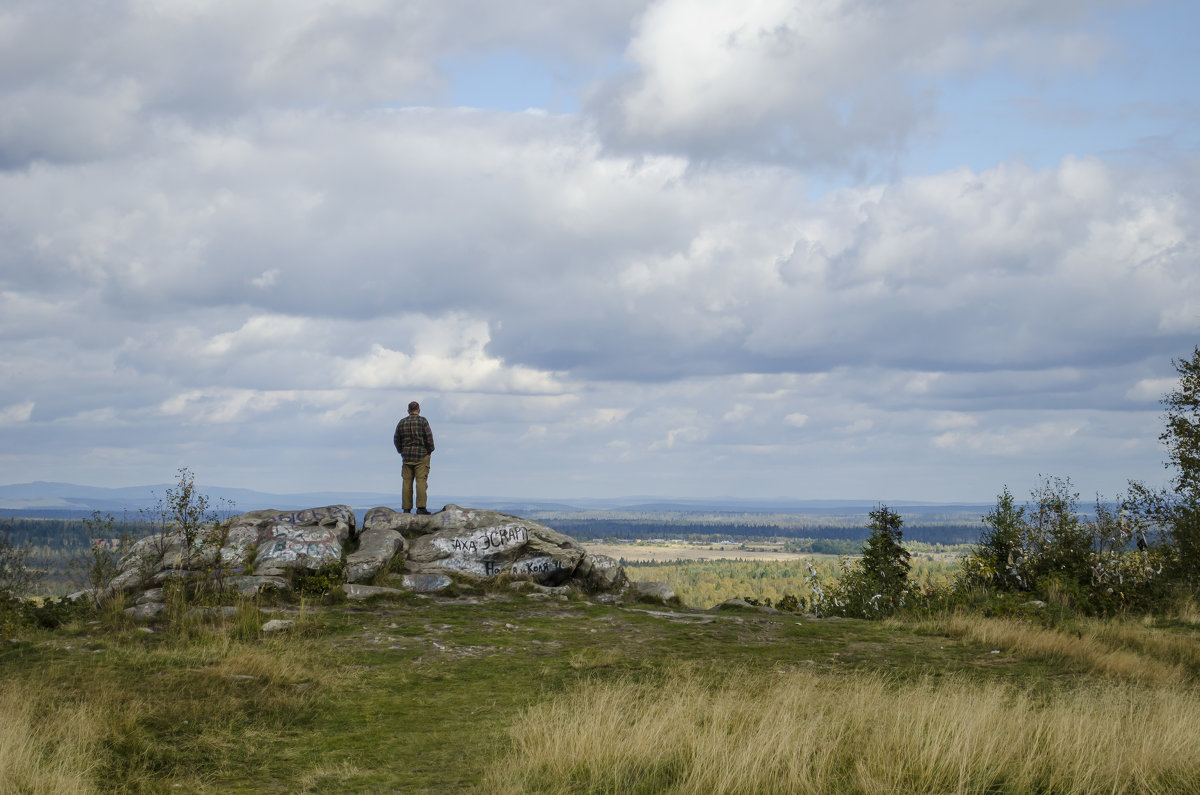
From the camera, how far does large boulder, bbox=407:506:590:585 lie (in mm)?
19281

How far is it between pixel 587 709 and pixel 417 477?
48.5 ft

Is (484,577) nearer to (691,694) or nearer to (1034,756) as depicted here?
(691,694)

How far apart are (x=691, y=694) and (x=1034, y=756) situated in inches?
144

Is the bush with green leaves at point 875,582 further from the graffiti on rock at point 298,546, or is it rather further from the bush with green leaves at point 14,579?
the bush with green leaves at point 14,579

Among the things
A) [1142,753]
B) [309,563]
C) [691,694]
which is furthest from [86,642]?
Result: [1142,753]

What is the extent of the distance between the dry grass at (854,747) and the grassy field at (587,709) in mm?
26

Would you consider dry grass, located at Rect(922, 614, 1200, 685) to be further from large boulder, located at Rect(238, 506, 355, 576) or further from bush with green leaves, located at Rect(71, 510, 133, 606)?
bush with green leaves, located at Rect(71, 510, 133, 606)

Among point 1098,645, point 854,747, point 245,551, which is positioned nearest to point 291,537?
point 245,551

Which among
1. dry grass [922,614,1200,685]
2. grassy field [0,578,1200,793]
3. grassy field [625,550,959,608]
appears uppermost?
grassy field [0,578,1200,793]

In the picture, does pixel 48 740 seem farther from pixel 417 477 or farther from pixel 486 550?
pixel 417 477

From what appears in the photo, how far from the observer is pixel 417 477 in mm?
22016

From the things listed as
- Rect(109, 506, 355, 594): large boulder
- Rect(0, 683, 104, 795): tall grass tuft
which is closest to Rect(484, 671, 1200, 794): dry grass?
Rect(0, 683, 104, 795): tall grass tuft

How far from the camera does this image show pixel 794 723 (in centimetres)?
739

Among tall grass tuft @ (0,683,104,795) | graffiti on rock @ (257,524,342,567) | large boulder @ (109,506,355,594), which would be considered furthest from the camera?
graffiti on rock @ (257,524,342,567)
